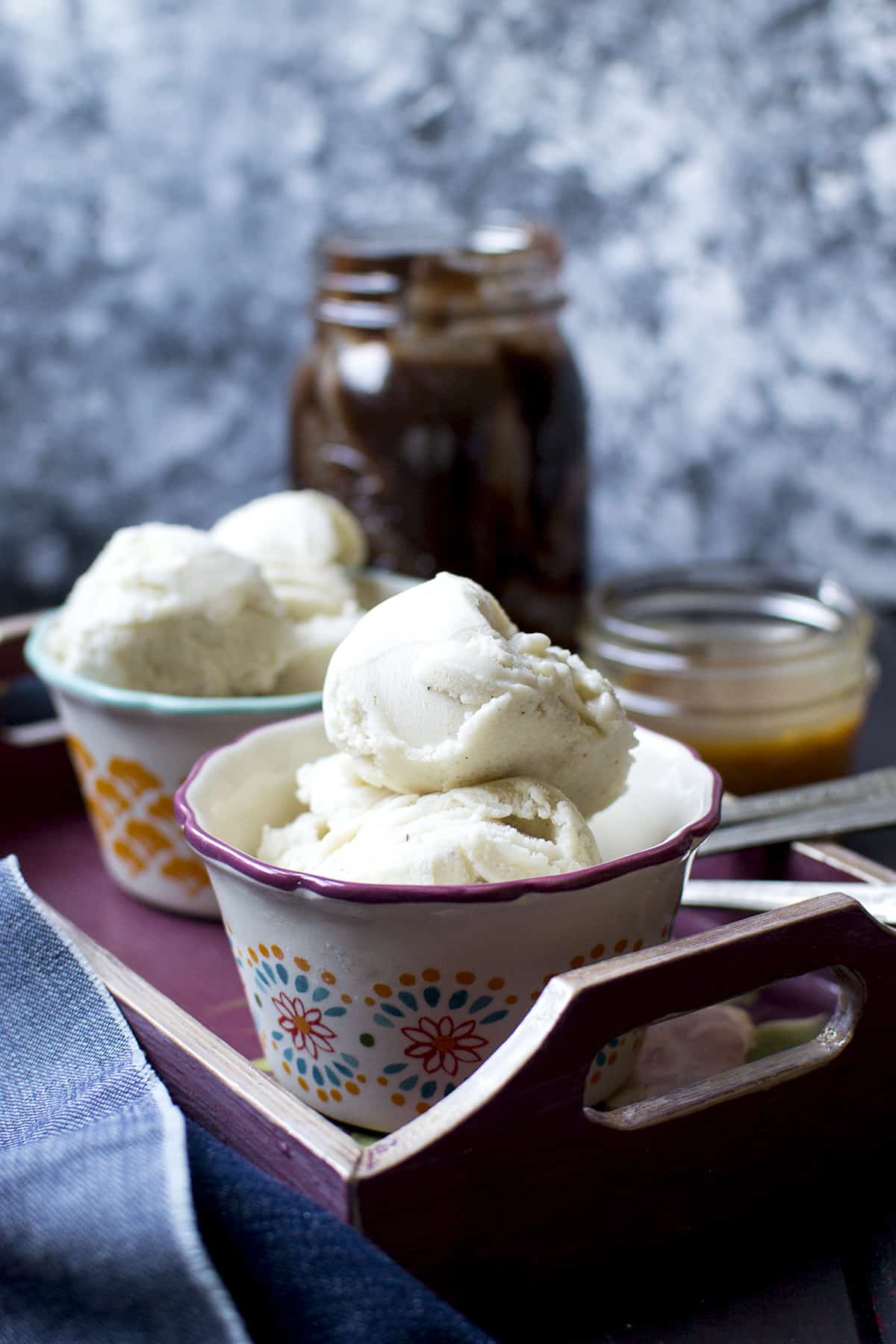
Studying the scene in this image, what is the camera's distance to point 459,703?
2.55 feet

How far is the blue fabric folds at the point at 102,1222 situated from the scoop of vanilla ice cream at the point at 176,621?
1.07 ft

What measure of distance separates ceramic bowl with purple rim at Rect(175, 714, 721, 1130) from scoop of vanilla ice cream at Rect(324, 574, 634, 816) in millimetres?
72

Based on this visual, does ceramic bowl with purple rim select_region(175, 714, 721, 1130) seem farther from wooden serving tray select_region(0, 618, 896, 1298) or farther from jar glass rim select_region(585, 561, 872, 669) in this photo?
jar glass rim select_region(585, 561, 872, 669)

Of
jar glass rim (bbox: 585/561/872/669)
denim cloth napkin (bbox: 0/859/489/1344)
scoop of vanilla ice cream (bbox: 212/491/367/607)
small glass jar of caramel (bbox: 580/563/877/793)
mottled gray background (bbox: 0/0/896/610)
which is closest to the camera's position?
denim cloth napkin (bbox: 0/859/489/1344)

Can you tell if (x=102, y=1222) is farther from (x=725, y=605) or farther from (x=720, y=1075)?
(x=725, y=605)

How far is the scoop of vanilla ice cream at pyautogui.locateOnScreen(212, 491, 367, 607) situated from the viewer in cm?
118

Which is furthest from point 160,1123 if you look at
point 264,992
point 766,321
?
point 766,321

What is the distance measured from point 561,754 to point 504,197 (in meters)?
1.53

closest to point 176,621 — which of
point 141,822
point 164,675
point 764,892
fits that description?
point 164,675

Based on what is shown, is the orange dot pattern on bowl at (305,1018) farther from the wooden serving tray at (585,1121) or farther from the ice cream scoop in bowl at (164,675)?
the ice cream scoop in bowl at (164,675)

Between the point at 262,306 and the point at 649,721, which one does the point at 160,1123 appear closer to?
the point at 649,721

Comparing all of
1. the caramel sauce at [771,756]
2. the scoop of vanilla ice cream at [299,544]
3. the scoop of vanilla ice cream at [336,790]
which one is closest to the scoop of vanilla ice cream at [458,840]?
the scoop of vanilla ice cream at [336,790]

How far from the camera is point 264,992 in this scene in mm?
811

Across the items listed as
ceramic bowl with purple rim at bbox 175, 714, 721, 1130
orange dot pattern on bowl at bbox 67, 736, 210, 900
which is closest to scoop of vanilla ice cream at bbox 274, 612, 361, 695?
orange dot pattern on bowl at bbox 67, 736, 210, 900
